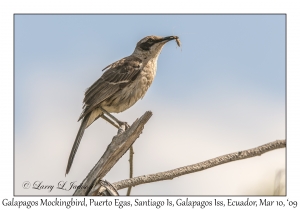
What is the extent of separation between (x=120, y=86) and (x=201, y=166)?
3.64 metres

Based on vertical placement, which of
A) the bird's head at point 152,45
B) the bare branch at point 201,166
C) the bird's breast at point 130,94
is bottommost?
the bare branch at point 201,166

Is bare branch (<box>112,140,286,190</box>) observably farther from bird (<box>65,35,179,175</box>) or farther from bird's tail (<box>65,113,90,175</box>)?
bird (<box>65,35,179,175</box>)

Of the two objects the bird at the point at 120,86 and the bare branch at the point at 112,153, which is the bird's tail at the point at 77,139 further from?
the bare branch at the point at 112,153

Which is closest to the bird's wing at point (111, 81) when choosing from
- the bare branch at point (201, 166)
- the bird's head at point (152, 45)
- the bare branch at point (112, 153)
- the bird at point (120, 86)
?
the bird at point (120, 86)

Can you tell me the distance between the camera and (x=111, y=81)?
767cm

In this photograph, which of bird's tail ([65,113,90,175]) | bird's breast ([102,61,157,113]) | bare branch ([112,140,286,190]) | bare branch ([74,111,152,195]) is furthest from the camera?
bird's breast ([102,61,157,113])

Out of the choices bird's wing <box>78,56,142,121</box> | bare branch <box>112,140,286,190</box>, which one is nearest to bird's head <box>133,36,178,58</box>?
bird's wing <box>78,56,142,121</box>

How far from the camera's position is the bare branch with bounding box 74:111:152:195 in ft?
15.9

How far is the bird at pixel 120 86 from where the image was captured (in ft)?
24.0

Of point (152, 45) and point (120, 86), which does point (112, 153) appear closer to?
point (120, 86)

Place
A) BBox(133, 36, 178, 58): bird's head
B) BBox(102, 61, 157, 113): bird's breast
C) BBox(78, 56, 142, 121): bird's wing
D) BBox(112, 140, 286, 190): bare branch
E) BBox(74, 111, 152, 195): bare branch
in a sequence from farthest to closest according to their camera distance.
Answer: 1. BBox(133, 36, 178, 58): bird's head
2. BBox(102, 61, 157, 113): bird's breast
3. BBox(78, 56, 142, 121): bird's wing
4. BBox(74, 111, 152, 195): bare branch
5. BBox(112, 140, 286, 190): bare branch

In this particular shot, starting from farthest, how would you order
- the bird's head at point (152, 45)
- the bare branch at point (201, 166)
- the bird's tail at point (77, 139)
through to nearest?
the bird's head at point (152, 45) → the bird's tail at point (77, 139) → the bare branch at point (201, 166)
